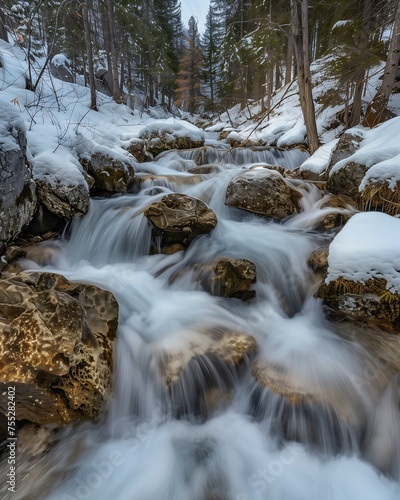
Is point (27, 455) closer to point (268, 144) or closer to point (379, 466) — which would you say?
point (379, 466)

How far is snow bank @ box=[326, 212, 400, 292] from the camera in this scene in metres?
2.64

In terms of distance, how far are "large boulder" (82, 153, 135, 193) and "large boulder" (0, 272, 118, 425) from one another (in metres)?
3.83

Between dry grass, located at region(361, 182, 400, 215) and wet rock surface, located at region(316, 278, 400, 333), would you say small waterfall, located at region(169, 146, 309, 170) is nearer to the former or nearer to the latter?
dry grass, located at region(361, 182, 400, 215)

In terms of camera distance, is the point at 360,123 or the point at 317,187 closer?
the point at 317,187

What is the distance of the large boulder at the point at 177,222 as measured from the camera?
14.2ft

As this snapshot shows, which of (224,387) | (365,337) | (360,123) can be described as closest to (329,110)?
(360,123)

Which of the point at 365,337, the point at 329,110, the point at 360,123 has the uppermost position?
the point at 329,110

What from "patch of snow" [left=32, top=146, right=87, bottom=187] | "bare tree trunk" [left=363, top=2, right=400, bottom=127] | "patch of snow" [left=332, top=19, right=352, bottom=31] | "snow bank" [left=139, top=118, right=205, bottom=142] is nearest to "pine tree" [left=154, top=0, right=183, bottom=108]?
"snow bank" [left=139, top=118, right=205, bottom=142]

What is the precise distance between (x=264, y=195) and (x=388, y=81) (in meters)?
4.87

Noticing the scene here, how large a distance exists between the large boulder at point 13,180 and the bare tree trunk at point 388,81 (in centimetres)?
786

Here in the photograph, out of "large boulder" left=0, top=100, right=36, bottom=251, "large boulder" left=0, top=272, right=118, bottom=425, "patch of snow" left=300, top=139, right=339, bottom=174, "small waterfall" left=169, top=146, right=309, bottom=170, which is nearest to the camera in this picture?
"large boulder" left=0, top=272, right=118, bottom=425

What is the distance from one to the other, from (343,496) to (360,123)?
9394 mm

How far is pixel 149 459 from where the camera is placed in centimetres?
205

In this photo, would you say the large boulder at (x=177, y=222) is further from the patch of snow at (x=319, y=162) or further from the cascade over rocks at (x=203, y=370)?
the patch of snow at (x=319, y=162)
